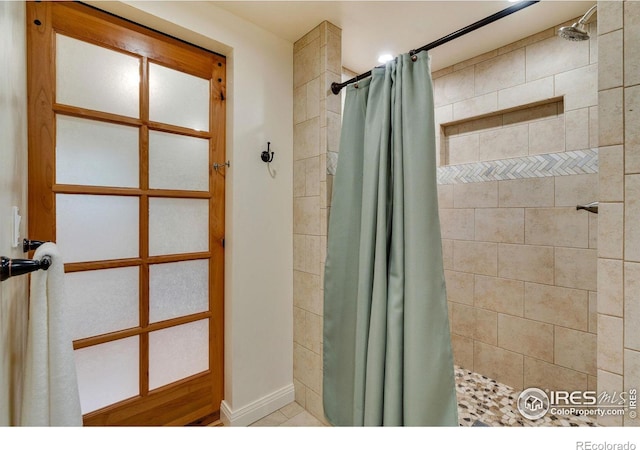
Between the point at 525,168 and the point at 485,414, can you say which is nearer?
the point at 485,414

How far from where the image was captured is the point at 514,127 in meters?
2.04

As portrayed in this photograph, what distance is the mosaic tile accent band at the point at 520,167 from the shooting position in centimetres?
171

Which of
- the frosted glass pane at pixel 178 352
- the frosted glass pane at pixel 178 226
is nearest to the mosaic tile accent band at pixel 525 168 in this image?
the frosted glass pane at pixel 178 226

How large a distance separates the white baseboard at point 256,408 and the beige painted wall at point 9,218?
3.59 ft

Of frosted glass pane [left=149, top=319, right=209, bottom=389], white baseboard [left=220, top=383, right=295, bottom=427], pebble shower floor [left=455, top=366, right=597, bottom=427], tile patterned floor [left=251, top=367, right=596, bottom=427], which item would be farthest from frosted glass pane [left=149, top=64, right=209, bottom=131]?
pebble shower floor [left=455, top=366, right=597, bottom=427]

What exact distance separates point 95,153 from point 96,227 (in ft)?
1.12

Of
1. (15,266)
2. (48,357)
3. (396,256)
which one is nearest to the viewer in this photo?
(15,266)

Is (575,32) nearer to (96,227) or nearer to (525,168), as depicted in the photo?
(525,168)

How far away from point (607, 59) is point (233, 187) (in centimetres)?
156

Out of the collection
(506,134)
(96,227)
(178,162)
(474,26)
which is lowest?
(96,227)

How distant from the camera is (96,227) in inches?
51.7

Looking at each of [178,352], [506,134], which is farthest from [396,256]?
[506,134]

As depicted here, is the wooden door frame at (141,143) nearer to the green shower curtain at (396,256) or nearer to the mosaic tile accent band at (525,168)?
the green shower curtain at (396,256)
